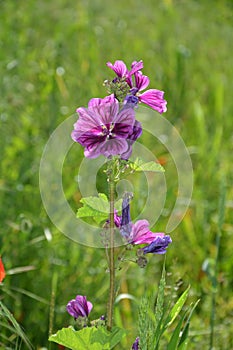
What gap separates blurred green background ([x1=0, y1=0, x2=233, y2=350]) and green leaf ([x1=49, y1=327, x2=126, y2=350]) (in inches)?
10.2

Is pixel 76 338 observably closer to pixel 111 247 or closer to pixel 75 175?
pixel 111 247

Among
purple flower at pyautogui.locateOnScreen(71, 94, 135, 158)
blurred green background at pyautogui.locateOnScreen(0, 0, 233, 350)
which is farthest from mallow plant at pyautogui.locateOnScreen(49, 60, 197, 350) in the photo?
blurred green background at pyautogui.locateOnScreen(0, 0, 233, 350)

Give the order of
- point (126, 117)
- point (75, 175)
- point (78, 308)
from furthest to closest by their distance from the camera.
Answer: point (75, 175) < point (78, 308) < point (126, 117)

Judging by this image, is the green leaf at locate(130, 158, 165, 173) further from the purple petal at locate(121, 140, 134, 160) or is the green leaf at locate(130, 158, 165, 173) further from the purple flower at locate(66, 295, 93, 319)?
the purple flower at locate(66, 295, 93, 319)

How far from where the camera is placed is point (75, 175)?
201 centimetres

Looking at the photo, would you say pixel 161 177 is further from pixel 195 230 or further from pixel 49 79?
pixel 49 79

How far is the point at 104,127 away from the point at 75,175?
109cm

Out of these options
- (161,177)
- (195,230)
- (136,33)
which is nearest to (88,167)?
(161,177)

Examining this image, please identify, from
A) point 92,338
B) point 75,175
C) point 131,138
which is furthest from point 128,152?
point 75,175

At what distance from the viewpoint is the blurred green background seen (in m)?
1.65

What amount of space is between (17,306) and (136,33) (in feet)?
7.93

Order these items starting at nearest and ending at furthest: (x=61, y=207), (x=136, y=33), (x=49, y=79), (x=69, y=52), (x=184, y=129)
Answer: (x=61, y=207) → (x=49, y=79) → (x=184, y=129) → (x=69, y=52) → (x=136, y=33)

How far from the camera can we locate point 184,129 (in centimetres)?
256

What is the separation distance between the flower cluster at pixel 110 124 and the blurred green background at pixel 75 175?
0.37 m
